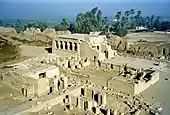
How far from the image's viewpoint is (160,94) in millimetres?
25109

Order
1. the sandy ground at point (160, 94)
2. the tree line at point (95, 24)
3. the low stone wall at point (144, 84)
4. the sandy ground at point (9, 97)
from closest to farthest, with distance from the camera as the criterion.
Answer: the sandy ground at point (9, 97) → the sandy ground at point (160, 94) → the low stone wall at point (144, 84) → the tree line at point (95, 24)

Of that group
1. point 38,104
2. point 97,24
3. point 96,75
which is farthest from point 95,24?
point 38,104

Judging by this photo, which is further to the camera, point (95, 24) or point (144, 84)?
point (95, 24)

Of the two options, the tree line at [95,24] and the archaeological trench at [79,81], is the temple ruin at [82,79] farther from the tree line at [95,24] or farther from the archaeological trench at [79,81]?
the tree line at [95,24]

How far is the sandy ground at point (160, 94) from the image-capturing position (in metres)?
22.9

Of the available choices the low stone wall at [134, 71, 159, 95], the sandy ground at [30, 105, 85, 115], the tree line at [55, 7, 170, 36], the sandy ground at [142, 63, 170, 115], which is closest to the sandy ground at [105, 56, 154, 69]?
the low stone wall at [134, 71, 159, 95]

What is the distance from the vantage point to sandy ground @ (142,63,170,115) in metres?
22.9

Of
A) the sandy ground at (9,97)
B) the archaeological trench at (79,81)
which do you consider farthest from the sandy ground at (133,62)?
the sandy ground at (9,97)

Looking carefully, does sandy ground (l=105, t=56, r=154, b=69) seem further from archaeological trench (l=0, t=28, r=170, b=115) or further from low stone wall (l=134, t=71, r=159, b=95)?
low stone wall (l=134, t=71, r=159, b=95)

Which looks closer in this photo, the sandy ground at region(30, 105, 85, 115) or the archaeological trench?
the sandy ground at region(30, 105, 85, 115)

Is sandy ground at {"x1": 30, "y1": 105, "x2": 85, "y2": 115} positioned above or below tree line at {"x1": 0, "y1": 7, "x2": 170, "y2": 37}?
below

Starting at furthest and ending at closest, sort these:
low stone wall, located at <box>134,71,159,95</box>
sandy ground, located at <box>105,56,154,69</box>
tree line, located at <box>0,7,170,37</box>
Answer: tree line, located at <box>0,7,170,37</box>
sandy ground, located at <box>105,56,154,69</box>
low stone wall, located at <box>134,71,159,95</box>

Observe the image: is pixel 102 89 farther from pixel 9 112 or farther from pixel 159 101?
pixel 9 112

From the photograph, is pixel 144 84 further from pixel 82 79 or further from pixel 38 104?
pixel 38 104
